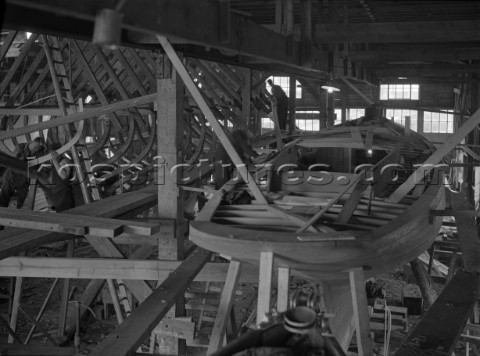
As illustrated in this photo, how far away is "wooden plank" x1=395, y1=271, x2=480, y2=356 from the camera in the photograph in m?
2.78

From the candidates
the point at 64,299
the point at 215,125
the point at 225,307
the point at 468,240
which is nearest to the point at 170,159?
the point at 215,125

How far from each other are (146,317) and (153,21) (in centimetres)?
171

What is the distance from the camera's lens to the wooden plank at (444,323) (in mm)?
2775

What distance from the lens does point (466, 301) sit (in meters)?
3.47

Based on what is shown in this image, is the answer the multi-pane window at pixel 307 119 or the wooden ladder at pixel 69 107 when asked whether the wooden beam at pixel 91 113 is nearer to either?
the wooden ladder at pixel 69 107

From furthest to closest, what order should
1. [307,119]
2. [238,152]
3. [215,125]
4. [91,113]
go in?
[307,119] < [238,152] < [91,113] < [215,125]

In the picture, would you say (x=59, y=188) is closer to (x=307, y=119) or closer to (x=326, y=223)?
(x=326, y=223)

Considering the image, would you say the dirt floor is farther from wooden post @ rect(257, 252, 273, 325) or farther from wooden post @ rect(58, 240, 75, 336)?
wooden post @ rect(257, 252, 273, 325)

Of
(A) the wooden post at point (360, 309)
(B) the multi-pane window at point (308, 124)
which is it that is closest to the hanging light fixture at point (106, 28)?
(A) the wooden post at point (360, 309)

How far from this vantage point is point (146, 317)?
350cm

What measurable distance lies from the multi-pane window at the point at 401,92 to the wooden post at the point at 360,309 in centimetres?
2169

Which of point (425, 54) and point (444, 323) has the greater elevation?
point (425, 54)

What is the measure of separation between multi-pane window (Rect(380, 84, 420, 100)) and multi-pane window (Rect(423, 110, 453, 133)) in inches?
41.3

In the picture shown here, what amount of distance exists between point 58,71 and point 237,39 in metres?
3.59
